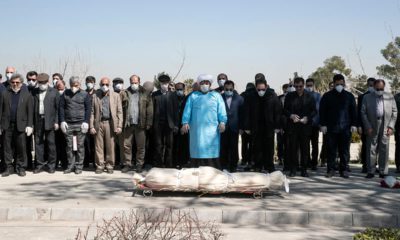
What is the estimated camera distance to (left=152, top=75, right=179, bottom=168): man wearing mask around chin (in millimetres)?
12234

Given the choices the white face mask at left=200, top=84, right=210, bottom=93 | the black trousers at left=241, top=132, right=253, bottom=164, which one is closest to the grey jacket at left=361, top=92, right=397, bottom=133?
the black trousers at left=241, top=132, right=253, bottom=164

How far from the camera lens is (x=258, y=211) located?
7508mm

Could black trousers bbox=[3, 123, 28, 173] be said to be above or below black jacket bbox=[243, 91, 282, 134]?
below

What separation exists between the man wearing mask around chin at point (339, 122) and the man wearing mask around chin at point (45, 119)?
6183 millimetres

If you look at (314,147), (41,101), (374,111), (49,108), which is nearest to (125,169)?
(49,108)

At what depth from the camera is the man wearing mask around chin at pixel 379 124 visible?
36.9 feet

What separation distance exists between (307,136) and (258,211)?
14.4ft

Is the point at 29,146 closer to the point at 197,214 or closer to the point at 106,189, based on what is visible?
the point at 106,189

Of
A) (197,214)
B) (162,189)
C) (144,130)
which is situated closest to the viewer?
(197,214)

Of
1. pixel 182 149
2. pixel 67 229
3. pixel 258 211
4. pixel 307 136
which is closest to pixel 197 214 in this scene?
pixel 258 211

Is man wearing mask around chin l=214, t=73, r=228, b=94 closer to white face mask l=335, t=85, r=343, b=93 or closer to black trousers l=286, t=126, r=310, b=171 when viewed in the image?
black trousers l=286, t=126, r=310, b=171

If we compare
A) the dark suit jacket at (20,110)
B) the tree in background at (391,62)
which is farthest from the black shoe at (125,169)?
the tree in background at (391,62)

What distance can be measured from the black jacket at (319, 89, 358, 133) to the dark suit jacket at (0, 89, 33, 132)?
6.63 metres

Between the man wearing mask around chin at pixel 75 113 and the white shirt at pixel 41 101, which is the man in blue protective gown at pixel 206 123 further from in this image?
the white shirt at pixel 41 101
